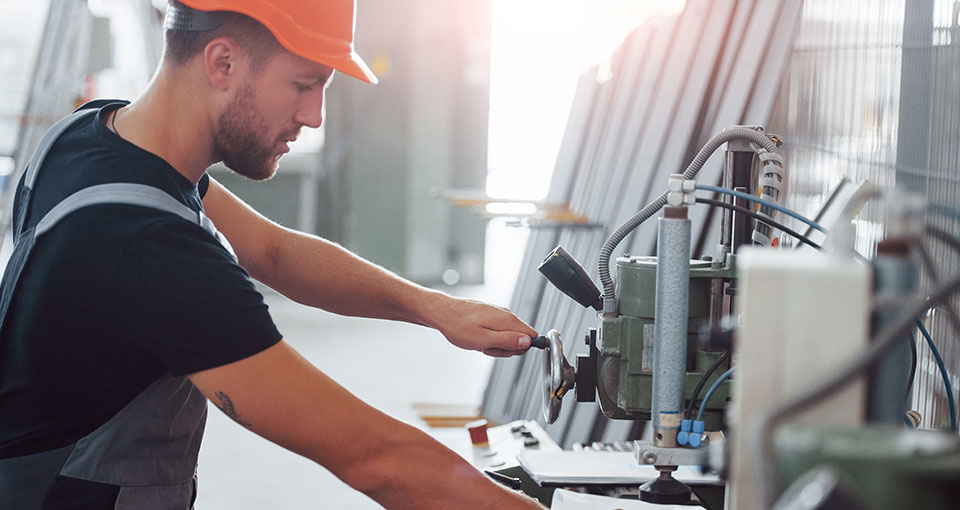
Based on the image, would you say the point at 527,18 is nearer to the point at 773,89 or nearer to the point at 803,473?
the point at 773,89

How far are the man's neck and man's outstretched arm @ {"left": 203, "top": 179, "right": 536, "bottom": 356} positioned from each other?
376mm

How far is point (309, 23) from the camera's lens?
1.45 meters

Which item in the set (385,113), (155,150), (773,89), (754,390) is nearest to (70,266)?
(155,150)

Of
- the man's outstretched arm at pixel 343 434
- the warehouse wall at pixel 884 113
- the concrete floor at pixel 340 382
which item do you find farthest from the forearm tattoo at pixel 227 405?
the concrete floor at pixel 340 382

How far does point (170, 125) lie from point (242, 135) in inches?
4.3

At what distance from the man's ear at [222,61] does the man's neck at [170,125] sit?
49 millimetres

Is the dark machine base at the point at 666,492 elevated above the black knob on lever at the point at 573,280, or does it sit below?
below

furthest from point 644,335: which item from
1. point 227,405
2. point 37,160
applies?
point 37,160

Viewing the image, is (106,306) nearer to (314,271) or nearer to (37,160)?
(37,160)

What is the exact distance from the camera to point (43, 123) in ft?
19.6

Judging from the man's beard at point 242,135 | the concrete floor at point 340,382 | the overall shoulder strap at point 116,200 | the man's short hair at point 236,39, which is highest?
the man's short hair at point 236,39

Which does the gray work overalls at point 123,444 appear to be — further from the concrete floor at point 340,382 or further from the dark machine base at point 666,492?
the concrete floor at point 340,382

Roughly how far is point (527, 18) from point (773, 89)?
19.8 feet

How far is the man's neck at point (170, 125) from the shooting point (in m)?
1.44
